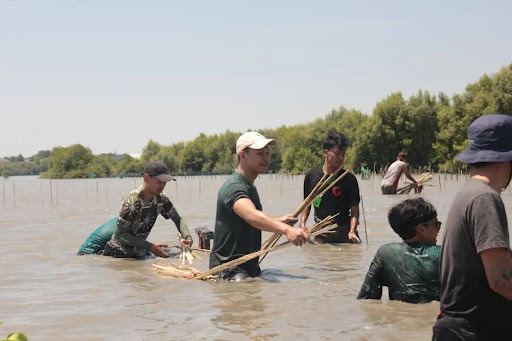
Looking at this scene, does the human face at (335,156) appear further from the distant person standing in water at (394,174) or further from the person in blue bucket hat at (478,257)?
the distant person standing in water at (394,174)

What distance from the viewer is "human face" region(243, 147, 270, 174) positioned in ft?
21.9

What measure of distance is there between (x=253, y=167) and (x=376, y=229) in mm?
8367

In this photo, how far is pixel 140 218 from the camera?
889 cm

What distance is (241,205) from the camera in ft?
20.4

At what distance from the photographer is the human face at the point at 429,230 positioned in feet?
16.1

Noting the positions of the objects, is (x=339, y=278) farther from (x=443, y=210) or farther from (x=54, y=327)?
(x=443, y=210)

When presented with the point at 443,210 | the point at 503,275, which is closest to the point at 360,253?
the point at 503,275

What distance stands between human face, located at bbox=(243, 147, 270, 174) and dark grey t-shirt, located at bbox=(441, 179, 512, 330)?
369 cm

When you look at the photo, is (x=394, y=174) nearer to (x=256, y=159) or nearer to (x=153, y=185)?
(x=153, y=185)

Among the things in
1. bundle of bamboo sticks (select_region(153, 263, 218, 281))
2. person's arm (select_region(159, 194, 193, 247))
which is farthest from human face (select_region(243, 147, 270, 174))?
person's arm (select_region(159, 194, 193, 247))

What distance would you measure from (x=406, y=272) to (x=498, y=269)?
7.65 ft

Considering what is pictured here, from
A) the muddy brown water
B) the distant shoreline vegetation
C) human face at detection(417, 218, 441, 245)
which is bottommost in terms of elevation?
the muddy brown water

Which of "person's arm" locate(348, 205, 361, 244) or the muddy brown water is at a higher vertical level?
"person's arm" locate(348, 205, 361, 244)

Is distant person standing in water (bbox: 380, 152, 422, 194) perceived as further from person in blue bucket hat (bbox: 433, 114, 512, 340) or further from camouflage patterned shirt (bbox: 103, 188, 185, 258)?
person in blue bucket hat (bbox: 433, 114, 512, 340)
